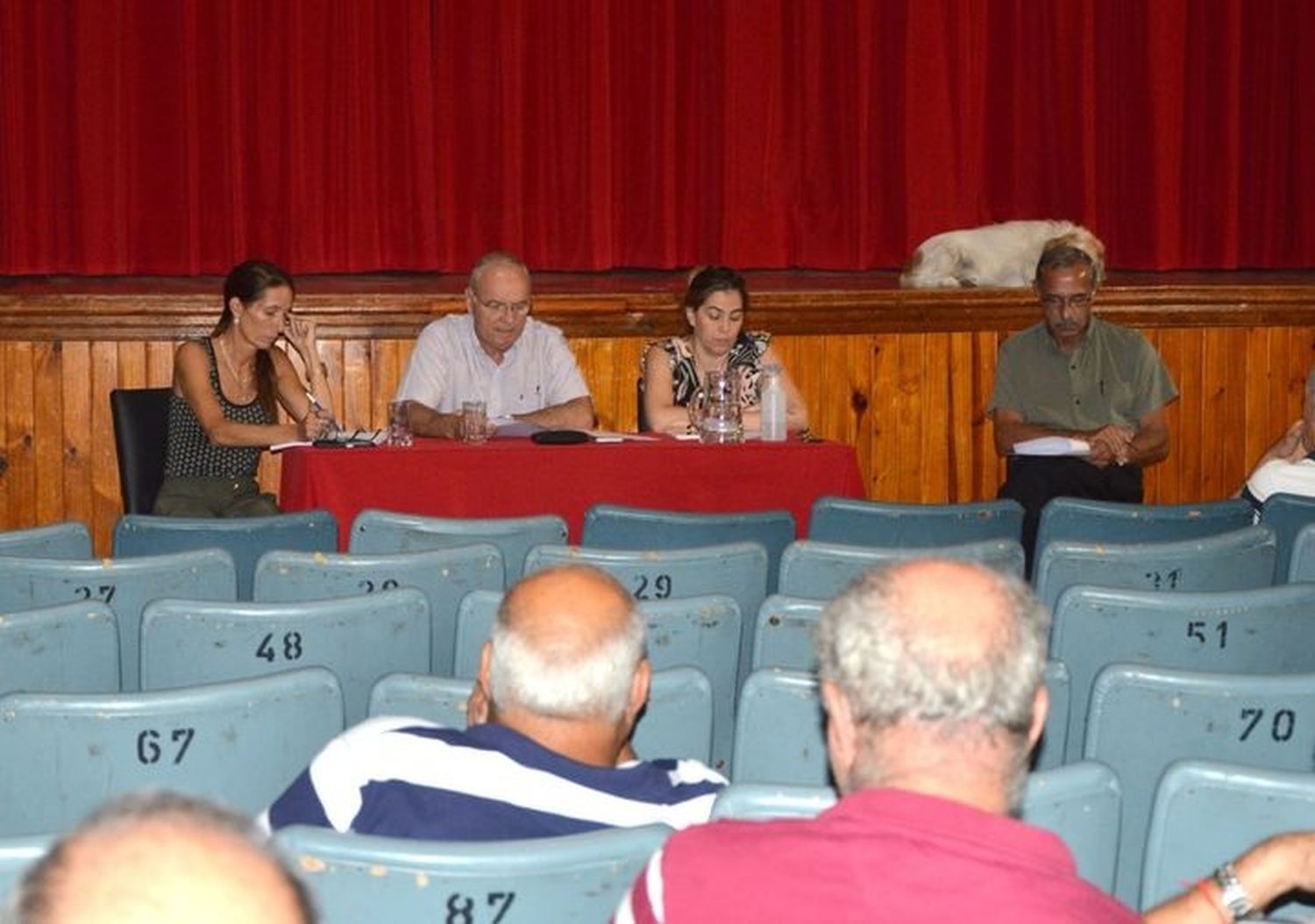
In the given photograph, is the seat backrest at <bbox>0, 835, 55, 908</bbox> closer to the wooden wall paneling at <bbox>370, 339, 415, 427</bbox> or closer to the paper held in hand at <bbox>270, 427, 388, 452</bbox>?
the paper held in hand at <bbox>270, 427, 388, 452</bbox>

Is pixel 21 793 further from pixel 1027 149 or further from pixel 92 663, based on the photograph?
pixel 1027 149

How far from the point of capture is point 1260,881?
2.21 metres

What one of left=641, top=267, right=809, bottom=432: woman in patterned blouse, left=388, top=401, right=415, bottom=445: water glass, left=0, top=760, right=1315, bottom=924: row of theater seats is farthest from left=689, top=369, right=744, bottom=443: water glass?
left=0, top=760, right=1315, bottom=924: row of theater seats

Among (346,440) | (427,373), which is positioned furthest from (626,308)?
(346,440)

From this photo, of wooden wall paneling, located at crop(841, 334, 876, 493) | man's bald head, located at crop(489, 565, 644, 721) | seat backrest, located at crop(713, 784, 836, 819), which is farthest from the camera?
wooden wall paneling, located at crop(841, 334, 876, 493)

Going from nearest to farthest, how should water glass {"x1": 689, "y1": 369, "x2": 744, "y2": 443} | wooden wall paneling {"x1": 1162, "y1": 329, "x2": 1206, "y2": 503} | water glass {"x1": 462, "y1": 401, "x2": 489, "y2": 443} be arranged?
water glass {"x1": 462, "y1": 401, "x2": 489, "y2": 443}, water glass {"x1": 689, "y1": 369, "x2": 744, "y2": 443}, wooden wall paneling {"x1": 1162, "y1": 329, "x2": 1206, "y2": 503}

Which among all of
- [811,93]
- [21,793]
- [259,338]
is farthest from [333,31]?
[21,793]

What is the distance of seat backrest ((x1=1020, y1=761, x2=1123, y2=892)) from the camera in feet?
8.05

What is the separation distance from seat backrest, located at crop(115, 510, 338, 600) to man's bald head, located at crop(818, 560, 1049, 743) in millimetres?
3195

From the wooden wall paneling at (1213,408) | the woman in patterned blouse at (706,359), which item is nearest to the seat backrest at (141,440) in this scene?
the woman in patterned blouse at (706,359)

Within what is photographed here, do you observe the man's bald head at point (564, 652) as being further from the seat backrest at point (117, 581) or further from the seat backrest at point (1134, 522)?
the seat backrest at point (1134, 522)

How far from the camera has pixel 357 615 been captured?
3.69 meters

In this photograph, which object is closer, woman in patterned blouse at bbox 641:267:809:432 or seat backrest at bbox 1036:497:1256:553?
seat backrest at bbox 1036:497:1256:553

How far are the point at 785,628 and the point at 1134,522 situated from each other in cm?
181
